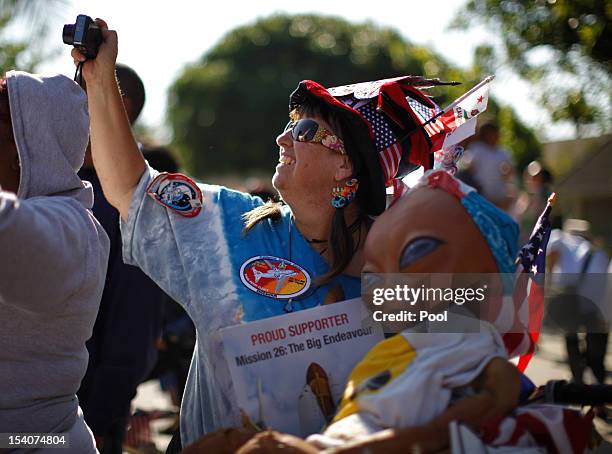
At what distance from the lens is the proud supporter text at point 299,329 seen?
2.40 m

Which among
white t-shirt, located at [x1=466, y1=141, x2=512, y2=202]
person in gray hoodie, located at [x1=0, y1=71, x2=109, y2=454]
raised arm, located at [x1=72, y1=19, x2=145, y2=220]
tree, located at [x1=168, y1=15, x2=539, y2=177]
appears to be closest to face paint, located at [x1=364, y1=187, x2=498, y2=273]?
person in gray hoodie, located at [x1=0, y1=71, x2=109, y2=454]

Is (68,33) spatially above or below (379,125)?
above

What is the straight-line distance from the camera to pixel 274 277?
261 cm

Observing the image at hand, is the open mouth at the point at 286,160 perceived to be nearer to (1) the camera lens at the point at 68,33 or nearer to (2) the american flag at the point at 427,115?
(2) the american flag at the point at 427,115

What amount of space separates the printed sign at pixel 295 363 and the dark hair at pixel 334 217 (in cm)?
25

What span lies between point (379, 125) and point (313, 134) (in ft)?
0.83

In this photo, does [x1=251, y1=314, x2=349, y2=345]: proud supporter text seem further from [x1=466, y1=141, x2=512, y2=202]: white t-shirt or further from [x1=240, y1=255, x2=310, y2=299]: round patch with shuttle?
[x1=466, y1=141, x2=512, y2=202]: white t-shirt

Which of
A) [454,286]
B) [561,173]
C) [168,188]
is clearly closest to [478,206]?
[454,286]

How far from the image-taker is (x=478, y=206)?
2186mm

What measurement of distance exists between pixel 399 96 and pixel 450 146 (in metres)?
0.26

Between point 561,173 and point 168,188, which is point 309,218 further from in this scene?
point 561,173

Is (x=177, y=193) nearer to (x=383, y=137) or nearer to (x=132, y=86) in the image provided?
(x=383, y=137)

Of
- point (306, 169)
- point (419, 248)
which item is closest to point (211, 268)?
point (306, 169)

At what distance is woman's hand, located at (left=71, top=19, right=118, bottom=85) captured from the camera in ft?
8.93
